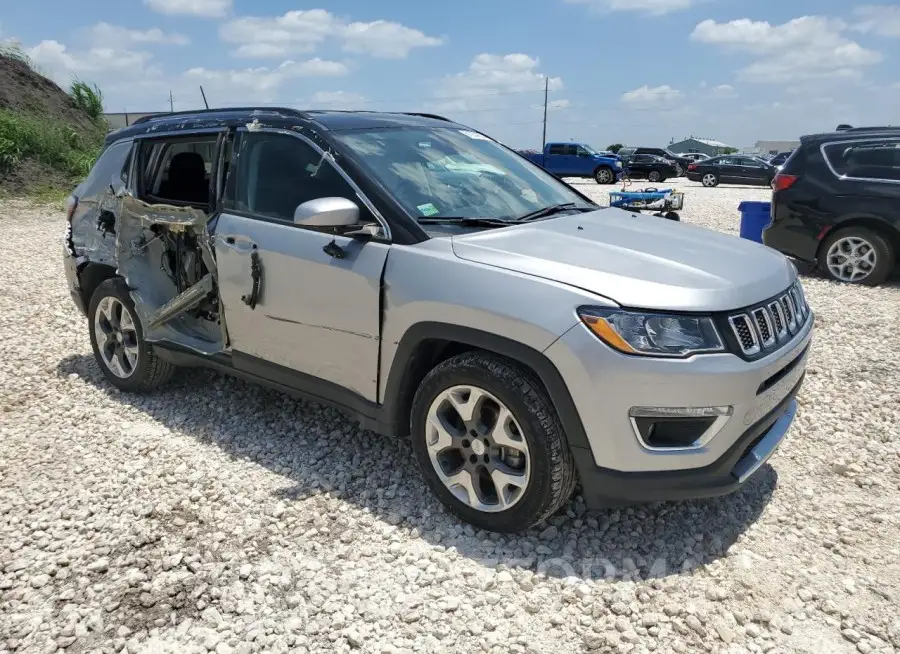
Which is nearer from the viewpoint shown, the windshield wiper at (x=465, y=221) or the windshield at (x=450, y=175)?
the windshield wiper at (x=465, y=221)

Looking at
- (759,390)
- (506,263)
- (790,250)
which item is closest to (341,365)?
(506,263)

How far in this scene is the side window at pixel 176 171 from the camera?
4305 mm

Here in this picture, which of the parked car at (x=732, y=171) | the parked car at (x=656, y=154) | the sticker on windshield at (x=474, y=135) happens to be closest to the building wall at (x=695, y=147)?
the parked car at (x=656, y=154)

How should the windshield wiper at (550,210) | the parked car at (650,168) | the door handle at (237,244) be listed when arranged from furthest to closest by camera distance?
the parked car at (650,168) < the door handle at (237,244) < the windshield wiper at (550,210)

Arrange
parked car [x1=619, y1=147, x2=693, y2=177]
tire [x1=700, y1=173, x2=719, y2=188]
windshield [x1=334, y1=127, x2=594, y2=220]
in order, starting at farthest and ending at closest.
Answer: parked car [x1=619, y1=147, x2=693, y2=177], tire [x1=700, y1=173, x2=719, y2=188], windshield [x1=334, y1=127, x2=594, y2=220]

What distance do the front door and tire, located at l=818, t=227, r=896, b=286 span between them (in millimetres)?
6761

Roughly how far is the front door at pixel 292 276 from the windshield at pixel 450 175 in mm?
213

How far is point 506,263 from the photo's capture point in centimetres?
286

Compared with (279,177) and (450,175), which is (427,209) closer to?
(450,175)

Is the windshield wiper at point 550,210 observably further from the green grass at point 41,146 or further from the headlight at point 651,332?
the green grass at point 41,146

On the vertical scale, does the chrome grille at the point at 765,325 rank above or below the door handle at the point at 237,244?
below

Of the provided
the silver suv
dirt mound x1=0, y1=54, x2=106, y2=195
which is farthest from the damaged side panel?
dirt mound x1=0, y1=54, x2=106, y2=195

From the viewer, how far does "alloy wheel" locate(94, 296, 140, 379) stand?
15.4 feet

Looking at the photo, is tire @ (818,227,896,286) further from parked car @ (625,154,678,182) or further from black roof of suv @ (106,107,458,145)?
parked car @ (625,154,678,182)
